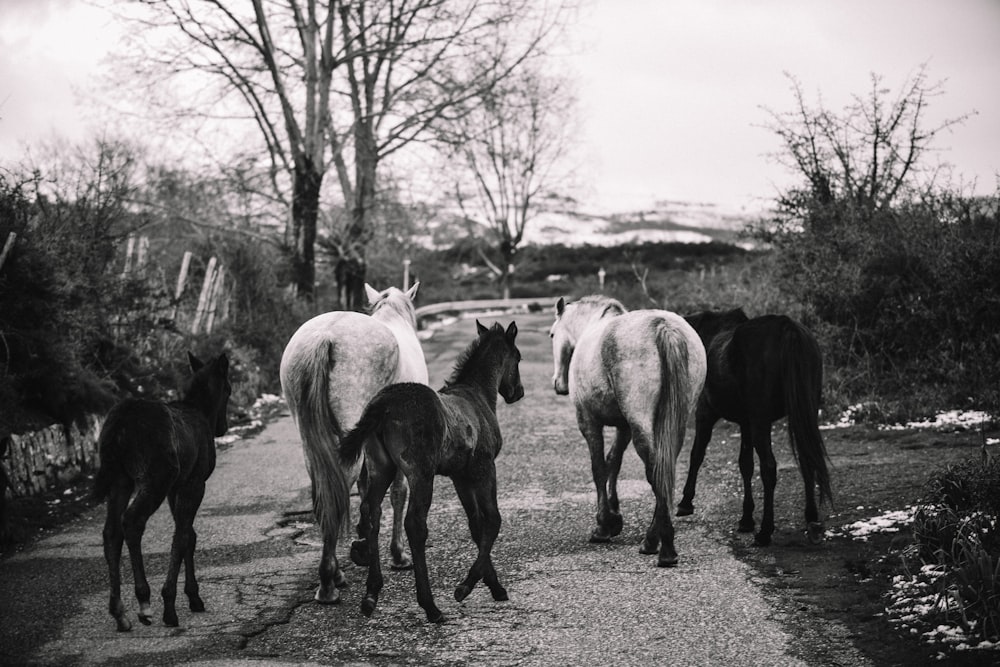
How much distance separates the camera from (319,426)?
6.59 meters

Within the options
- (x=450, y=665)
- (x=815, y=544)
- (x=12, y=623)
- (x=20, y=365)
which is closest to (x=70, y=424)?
(x=20, y=365)

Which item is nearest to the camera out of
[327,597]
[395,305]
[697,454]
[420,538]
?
[420,538]

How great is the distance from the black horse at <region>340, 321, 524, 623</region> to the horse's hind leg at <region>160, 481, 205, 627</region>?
44.0 inches

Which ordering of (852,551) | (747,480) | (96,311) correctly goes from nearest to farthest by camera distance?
(852,551) → (747,480) → (96,311)

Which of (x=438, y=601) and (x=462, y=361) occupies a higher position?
(x=462, y=361)

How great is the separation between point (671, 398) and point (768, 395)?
87 centimetres

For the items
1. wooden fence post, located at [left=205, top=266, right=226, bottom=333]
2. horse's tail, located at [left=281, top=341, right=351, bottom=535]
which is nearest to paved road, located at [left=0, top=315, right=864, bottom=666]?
horse's tail, located at [left=281, top=341, right=351, bottom=535]

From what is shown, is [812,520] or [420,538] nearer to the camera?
[420,538]

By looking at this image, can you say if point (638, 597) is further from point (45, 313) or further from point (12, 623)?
point (45, 313)

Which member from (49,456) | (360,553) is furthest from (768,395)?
(49,456)

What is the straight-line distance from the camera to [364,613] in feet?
18.4

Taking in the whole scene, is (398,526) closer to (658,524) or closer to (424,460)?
(424,460)

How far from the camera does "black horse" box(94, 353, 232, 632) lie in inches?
220

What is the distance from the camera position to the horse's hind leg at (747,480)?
24.8 ft
